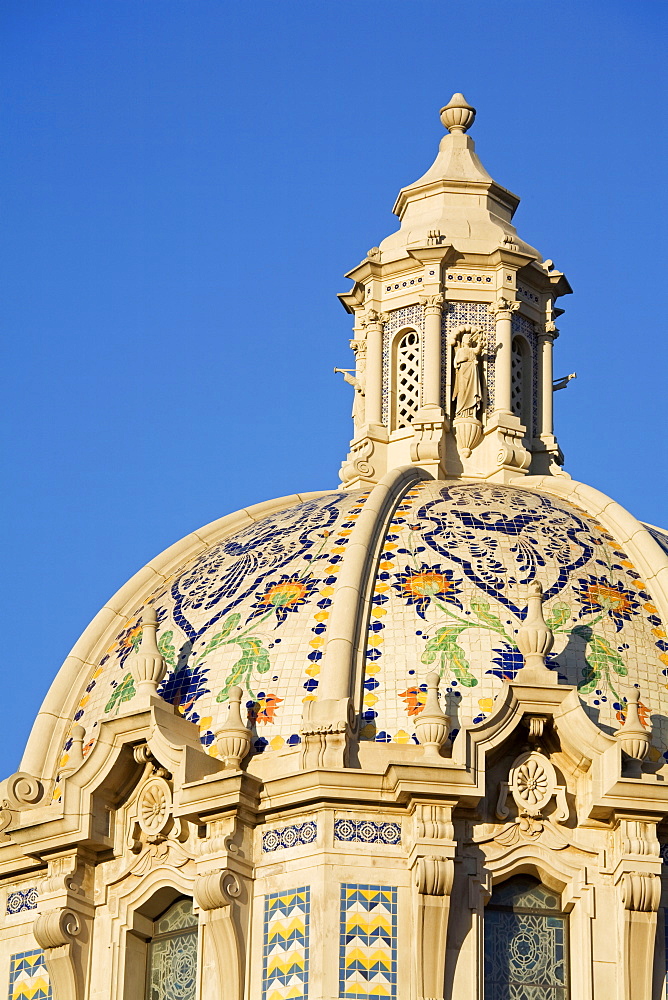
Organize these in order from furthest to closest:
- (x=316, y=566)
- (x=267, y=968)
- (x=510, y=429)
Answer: (x=510, y=429) → (x=316, y=566) → (x=267, y=968)

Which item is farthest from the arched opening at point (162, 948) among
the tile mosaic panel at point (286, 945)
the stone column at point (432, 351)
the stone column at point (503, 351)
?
the stone column at point (503, 351)

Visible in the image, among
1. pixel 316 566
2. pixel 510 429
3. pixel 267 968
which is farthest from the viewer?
pixel 510 429

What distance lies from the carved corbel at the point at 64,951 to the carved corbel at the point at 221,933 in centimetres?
213

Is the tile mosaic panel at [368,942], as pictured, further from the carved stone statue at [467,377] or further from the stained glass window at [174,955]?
the carved stone statue at [467,377]

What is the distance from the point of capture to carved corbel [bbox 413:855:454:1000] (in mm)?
35031

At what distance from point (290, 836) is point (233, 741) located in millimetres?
1495

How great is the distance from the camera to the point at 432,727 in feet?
118

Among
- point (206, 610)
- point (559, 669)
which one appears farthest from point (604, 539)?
point (206, 610)

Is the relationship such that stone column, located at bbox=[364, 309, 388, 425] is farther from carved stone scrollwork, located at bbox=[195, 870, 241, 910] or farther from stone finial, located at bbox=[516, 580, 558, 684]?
carved stone scrollwork, located at bbox=[195, 870, 241, 910]

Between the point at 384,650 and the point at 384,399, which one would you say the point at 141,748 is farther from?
the point at 384,399

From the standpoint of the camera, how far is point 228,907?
35.9 meters

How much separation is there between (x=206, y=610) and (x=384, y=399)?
22.4 feet

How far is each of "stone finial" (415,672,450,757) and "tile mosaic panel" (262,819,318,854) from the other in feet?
5.92

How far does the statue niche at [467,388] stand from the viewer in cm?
4422
